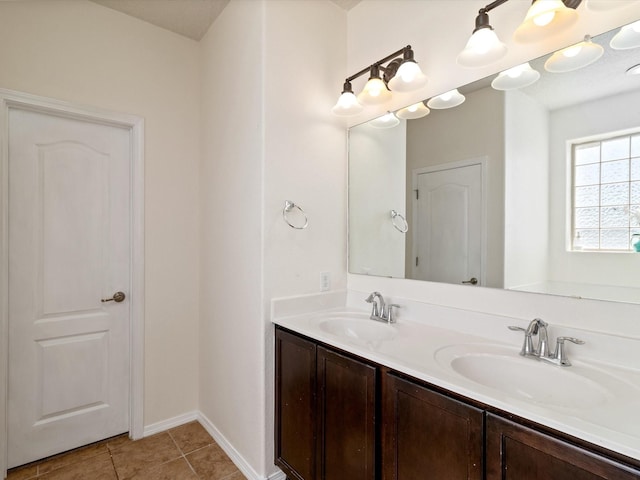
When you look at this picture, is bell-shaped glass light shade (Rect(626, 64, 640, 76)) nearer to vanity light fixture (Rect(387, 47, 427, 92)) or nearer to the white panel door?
vanity light fixture (Rect(387, 47, 427, 92))

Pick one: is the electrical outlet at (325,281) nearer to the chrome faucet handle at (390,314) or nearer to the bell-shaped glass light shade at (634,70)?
the chrome faucet handle at (390,314)

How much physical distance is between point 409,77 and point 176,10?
1.59 metres

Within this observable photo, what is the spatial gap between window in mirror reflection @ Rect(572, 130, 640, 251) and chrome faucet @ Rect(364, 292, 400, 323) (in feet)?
2.84

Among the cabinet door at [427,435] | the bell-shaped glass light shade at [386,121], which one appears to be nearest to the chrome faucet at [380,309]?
the cabinet door at [427,435]

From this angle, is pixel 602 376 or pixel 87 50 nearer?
pixel 602 376

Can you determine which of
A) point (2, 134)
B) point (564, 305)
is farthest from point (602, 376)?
point (2, 134)

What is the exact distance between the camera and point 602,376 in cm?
106

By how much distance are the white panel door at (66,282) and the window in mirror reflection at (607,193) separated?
2.50m

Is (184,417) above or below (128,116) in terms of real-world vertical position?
below

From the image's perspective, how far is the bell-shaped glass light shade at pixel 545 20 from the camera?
116 cm

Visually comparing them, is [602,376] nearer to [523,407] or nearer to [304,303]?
[523,407]

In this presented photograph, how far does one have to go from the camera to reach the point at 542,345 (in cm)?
121

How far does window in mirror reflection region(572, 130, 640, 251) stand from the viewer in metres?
1.15

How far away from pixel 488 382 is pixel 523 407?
407 millimetres
